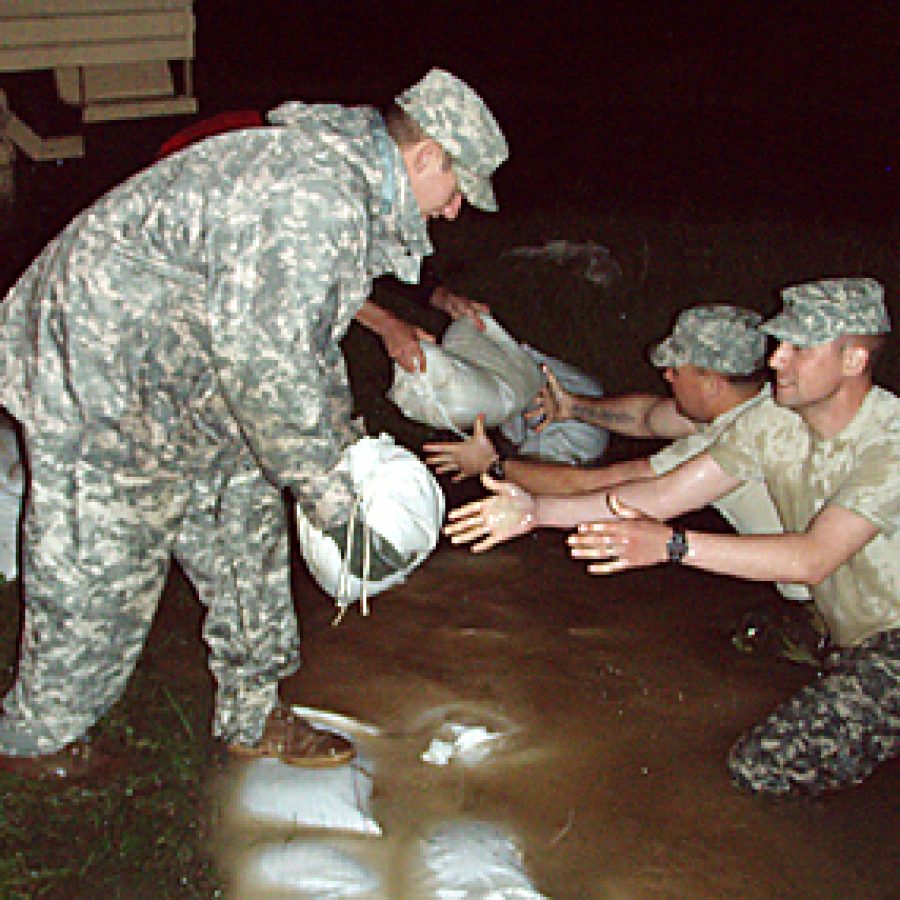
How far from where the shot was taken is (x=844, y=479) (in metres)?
3.11

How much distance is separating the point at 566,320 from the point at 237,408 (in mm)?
4019

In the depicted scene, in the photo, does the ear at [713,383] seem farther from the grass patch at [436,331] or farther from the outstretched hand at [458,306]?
the grass patch at [436,331]

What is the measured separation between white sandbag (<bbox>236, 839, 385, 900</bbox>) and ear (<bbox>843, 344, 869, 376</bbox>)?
5.66ft

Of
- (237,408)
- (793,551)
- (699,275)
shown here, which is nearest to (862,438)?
(793,551)

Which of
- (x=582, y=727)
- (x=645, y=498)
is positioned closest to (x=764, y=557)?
(x=645, y=498)

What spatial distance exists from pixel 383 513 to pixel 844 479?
1.31 m

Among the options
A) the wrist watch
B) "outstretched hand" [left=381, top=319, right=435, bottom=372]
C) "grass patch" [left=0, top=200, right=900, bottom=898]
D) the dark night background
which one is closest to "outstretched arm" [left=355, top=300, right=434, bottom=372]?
"outstretched hand" [left=381, top=319, right=435, bottom=372]

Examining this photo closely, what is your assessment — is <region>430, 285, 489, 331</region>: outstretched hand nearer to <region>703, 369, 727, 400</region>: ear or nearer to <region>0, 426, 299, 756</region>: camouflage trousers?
<region>703, 369, 727, 400</region>: ear

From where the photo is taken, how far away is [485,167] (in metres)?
2.41

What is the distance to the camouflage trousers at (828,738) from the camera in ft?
9.61

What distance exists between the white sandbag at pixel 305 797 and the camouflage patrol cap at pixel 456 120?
1487 mm

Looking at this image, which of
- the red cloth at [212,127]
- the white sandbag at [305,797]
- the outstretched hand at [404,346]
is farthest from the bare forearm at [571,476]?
the red cloth at [212,127]

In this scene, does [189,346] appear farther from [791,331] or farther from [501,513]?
[791,331]

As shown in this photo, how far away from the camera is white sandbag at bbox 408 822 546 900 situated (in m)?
2.62
